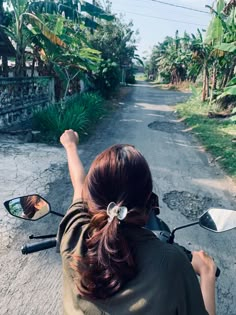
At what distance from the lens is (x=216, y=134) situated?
9.70 meters

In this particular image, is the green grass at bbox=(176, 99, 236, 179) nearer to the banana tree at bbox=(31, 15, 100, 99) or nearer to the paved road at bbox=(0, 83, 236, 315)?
the paved road at bbox=(0, 83, 236, 315)

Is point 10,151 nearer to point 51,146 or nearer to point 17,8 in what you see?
point 51,146

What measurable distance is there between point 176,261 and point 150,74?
2377 inches

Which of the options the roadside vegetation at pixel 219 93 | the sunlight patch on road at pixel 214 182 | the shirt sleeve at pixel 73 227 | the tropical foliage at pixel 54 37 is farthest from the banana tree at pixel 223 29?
the shirt sleeve at pixel 73 227

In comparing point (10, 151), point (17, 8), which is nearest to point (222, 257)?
point (10, 151)

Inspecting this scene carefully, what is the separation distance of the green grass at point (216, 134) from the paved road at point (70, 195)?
257 millimetres

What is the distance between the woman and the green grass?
5415 millimetres

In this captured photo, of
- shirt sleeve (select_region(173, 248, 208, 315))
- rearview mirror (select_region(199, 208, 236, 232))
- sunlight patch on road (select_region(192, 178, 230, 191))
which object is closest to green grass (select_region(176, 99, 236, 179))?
sunlight patch on road (select_region(192, 178, 230, 191))

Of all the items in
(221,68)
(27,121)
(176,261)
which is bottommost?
(27,121)

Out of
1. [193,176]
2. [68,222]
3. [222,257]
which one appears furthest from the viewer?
[193,176]

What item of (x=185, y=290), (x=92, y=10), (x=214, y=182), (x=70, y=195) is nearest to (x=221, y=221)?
(x=185, y=290)

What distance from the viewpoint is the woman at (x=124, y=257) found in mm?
987

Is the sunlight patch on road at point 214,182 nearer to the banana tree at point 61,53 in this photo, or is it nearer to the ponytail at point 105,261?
the ponytail at point 105,261

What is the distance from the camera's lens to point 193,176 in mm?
6117
